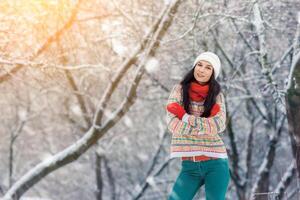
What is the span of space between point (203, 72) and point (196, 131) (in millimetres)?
443

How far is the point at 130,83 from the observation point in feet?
30.4

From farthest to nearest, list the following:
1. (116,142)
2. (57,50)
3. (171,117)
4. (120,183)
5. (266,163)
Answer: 1. (120,183)
2. (116,142)
3. (266,163)
4. (57,50)
5. (171,117)

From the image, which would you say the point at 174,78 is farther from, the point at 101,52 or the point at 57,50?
the point at 57,50

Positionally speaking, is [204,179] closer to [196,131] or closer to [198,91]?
[196,131]

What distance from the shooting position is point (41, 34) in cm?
954

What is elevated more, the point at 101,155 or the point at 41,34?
the point at 41,34

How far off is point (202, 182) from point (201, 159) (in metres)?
0.19

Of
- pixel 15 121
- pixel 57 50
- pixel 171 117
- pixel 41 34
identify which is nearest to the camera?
pixel 171 117

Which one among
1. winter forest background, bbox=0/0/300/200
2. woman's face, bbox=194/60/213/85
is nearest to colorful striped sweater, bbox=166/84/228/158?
woman's face, bbox=194/60/213/85

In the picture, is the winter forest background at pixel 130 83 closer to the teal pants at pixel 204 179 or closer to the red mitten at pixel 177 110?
the teal pants at pixel 204 179

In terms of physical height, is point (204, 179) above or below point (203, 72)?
below

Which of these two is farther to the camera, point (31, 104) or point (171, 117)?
point (31, 104)

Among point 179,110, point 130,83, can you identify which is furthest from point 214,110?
point 130,83

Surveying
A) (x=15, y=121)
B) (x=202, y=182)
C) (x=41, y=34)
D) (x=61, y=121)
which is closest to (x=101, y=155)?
(x=61, y=121)
